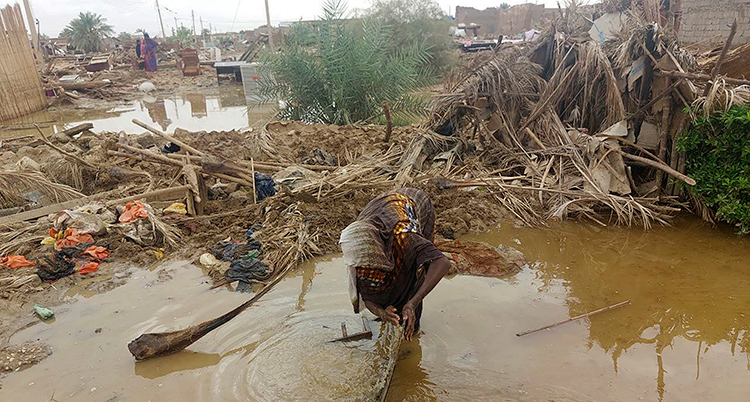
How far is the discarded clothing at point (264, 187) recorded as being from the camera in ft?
19.0

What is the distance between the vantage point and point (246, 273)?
435 centimetres

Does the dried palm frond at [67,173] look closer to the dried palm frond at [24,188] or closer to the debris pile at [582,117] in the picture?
the dried palm frond at [24,188]

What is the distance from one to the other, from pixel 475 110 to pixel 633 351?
423 cm

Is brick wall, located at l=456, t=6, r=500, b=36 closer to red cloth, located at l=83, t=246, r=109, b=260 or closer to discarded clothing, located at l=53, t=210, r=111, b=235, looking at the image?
discarded clothing, located at l=53, t=210, r=111, b=235

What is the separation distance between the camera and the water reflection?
3430 mm

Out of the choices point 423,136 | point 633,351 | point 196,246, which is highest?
point 423,136

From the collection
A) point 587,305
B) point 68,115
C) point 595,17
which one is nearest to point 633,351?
point 587,305

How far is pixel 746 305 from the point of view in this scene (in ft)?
12.3

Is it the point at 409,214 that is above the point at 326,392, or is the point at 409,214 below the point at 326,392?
above

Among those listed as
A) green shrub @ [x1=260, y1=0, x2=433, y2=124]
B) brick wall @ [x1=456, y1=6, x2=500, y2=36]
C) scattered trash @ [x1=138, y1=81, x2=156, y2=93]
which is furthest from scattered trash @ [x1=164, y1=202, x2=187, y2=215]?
brick wall @ [x1=456, y1=6, x2=500, y2=36]

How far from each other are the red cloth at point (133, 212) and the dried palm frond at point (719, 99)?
6120mm

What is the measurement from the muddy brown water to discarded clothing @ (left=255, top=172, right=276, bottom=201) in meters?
1.48

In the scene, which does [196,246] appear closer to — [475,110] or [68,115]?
[475,110]

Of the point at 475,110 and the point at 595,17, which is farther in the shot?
the point at 595,17
